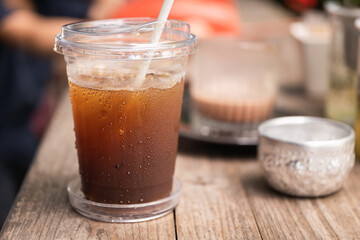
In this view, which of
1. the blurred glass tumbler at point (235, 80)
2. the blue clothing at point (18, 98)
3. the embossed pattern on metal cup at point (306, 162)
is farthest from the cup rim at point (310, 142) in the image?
the blue clothing at point (18, 98)

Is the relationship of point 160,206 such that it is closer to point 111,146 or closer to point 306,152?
point 111,146

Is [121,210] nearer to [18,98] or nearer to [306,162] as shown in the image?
[306,162]

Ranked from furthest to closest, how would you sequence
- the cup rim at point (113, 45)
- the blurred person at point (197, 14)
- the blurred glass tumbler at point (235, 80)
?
the blurred person at point (197, 14) < the blurred glass tumbler at point (235, 80) < the cup rim at point (113, 45)

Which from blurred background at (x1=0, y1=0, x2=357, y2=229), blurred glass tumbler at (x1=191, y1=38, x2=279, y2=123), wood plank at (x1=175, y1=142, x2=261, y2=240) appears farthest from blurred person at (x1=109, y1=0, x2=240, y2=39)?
wood plank at (x1=175, y1=142, x2=261, y2=240)

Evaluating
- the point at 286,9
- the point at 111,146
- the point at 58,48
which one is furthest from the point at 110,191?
the point at 286,9

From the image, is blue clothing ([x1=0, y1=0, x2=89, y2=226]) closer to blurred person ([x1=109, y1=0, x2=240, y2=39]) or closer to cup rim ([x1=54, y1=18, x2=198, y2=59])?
blurred person ([x1=109, y1=0, x2=240, y2=39])

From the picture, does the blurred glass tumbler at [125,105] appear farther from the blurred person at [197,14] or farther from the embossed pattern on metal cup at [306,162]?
the blurred person at [197,14]

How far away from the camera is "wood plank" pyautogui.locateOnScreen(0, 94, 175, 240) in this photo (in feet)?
2.24

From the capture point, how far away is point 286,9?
2.76 metres

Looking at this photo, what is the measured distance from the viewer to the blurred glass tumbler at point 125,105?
0.68 metres

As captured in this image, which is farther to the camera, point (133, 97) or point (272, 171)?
point (272, 171)

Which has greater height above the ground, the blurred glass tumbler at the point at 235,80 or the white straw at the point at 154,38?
the white straw at the point at 154,38

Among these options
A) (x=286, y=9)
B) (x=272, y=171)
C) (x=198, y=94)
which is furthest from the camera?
(x=286, y=9)

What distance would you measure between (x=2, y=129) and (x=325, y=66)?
3.18ft
